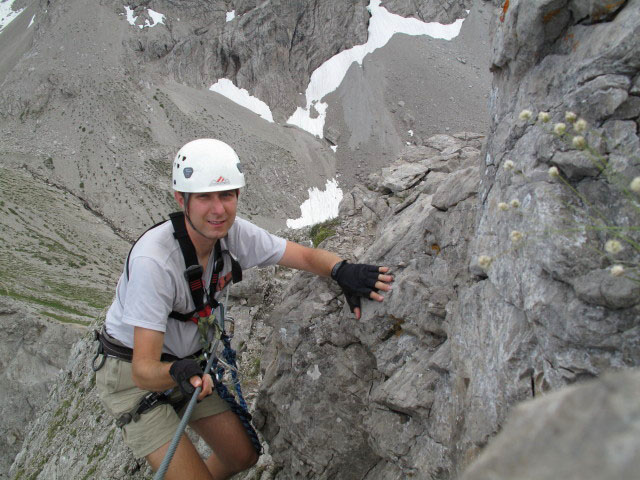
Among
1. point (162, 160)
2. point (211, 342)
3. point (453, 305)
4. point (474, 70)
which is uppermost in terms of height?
point (474, 70)

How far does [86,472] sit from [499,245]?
36.2 ft

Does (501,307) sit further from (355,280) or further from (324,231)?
(324,231)

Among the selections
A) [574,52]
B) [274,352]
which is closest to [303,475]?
[274,352]

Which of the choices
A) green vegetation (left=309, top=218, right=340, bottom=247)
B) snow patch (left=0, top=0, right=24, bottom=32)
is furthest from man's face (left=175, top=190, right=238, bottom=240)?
snow patch (left=0, top=0, right=24, bottom=32)

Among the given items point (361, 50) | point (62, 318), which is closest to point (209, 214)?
point (62, 318)

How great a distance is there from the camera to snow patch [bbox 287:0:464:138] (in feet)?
326

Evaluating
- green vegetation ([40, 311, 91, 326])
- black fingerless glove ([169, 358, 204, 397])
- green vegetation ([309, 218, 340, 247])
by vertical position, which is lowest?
green vegetation ([40, 311, 91, 326])

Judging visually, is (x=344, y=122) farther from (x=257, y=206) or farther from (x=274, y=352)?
(x=274, y=352)

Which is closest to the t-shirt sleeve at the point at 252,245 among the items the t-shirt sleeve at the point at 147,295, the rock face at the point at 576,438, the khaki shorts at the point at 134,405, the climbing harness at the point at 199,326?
the climbing harness at the point at 199,326

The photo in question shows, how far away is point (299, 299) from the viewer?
314 inches

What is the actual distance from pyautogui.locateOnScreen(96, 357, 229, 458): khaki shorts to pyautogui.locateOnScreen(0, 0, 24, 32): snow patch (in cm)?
17219

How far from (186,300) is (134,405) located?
2.24m

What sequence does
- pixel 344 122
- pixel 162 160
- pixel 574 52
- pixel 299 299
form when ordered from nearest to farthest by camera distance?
pixel 574 52, pixel 299 299, pixel 162 160, pixel 344 122

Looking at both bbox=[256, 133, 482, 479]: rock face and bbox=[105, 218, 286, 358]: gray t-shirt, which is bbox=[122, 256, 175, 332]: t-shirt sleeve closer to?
bbox=[105, 218, 286, 358]: gray t-shirt
